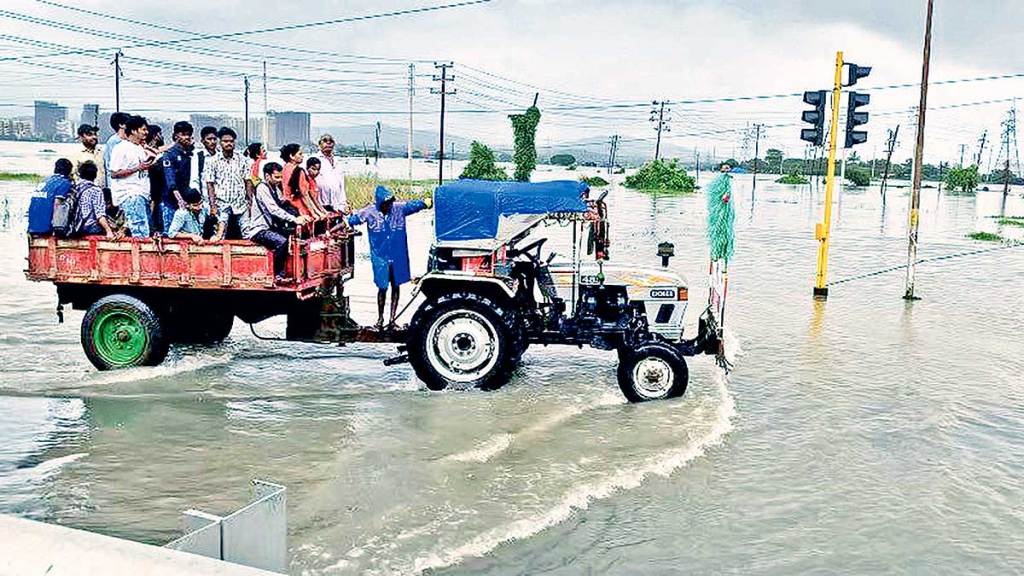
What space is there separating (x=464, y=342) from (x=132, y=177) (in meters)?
4.08

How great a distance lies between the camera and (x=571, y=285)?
9781mm

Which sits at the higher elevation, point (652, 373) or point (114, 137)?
point (114, 137)

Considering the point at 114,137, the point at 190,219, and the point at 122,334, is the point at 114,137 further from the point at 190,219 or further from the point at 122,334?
the point at 122,334

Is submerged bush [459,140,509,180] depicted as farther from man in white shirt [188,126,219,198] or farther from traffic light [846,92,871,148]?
man in white shirt [188,126,219,198]

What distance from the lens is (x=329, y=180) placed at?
11.6 metres

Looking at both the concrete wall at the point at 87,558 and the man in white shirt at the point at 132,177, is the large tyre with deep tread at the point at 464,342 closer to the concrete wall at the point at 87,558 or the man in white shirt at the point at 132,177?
the man in white shirt at the point at 132,177

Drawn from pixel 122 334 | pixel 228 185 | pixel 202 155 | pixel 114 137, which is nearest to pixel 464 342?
pixel 228 185

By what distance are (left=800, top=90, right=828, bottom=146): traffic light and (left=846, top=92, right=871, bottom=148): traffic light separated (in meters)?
0.38

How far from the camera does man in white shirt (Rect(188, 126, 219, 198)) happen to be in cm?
1068

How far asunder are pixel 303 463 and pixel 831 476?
4.02 m

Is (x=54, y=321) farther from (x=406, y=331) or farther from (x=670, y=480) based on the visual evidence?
(x=670, y=480)

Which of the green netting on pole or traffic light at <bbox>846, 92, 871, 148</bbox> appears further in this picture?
traffic light at <bbox>846, 92, 871, 148</bbox>

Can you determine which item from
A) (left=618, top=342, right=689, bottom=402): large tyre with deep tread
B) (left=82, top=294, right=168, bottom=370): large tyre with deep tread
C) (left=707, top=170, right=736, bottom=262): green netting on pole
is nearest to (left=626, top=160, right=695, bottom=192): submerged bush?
(left=707, top=170, right=736, bottom=262): green netting on pole

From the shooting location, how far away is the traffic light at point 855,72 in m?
14.5
